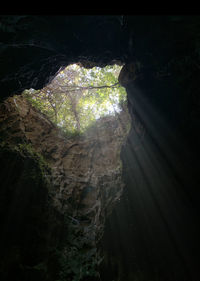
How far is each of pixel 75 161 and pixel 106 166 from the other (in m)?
1.97

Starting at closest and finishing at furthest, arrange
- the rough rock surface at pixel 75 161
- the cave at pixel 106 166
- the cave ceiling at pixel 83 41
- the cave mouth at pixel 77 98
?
the cave ceiling at pixel 83 41 < the cave at pixel 106 166 < the rough rock surface at pixel 75 161 < the cave mouth at pixel 77 98

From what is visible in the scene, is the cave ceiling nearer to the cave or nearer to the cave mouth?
the cave

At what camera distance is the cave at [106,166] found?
435 centimetres

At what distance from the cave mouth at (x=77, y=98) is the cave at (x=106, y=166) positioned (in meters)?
1.52

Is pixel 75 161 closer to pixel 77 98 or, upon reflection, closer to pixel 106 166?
pixel 106 166

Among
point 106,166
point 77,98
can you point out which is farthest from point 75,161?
point 77,98

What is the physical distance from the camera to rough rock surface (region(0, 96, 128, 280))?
6363mm

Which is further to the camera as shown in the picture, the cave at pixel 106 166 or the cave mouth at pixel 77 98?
the cave mouth at pixel 77 98

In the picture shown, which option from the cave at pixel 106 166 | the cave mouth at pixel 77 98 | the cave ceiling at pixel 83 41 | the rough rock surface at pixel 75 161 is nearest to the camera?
the cave ceiling at pixel 83 41

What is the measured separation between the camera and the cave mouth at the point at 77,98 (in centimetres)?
876

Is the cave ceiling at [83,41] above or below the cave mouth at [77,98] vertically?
below

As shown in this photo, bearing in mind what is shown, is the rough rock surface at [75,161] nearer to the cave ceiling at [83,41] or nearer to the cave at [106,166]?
the cave at [106,166]

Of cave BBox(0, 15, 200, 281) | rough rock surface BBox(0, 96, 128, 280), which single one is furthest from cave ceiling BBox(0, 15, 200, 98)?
rough rock surface BBox(0, 96, 128, 280)

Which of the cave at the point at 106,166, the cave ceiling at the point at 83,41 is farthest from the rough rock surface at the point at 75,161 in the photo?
the cave ceiling at the point at 83,41
